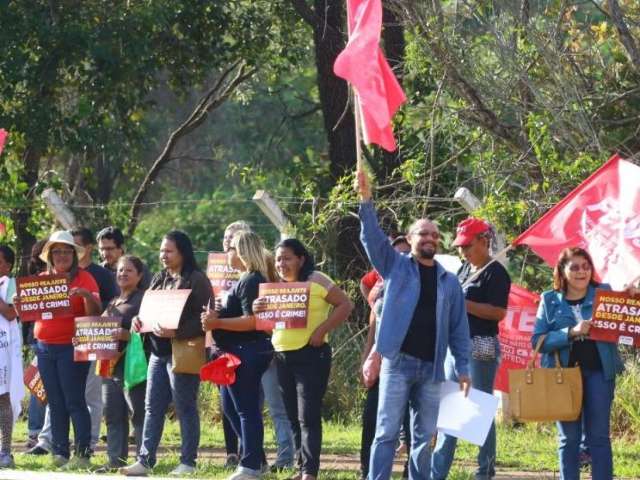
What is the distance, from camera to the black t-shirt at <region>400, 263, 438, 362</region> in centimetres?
873

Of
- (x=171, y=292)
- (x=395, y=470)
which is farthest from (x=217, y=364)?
(x=395, y=470)

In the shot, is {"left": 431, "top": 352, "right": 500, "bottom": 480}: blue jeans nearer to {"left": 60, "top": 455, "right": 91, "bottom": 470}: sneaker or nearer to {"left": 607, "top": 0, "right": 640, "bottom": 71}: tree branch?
{"left": 60, "top": 455, "right": 91, "bottom": 470}: sneaker

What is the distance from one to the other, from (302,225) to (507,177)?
7.84ft

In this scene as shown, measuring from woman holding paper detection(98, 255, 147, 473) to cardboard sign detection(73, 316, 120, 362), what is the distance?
0.06 meters

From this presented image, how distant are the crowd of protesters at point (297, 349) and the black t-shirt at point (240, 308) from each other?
12mm

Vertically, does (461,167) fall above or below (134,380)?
above

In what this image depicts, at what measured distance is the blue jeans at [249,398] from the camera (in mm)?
10062

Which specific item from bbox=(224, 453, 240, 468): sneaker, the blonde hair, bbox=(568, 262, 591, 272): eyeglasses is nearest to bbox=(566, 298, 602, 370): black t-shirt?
bbox=(568, 262, 591, 272): eyeglasses

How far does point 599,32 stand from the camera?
14102mm

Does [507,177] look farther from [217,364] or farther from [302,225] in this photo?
[217,364]

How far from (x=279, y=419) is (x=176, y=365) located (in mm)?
1185

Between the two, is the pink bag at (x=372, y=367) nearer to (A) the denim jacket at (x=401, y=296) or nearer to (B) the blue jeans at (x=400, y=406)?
(B) the blue jeans at (x=400, y=406)

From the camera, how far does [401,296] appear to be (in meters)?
8.67

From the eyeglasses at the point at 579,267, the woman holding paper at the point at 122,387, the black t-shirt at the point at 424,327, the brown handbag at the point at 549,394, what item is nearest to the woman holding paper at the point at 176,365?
the woman holding paper at the point at 122,387
